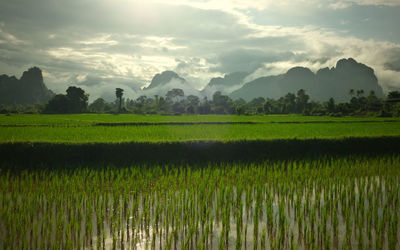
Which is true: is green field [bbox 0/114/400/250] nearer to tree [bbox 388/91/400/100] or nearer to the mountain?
tree [bbox 388/91/400/100]

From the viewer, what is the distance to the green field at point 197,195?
4918 mm

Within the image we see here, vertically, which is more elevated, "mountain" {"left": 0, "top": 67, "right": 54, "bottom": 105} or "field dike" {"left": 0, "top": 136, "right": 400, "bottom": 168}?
"mountain" {"left": 0, "top": 67, "right": 54, "bottom": 105}

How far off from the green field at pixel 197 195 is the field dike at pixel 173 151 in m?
0.04

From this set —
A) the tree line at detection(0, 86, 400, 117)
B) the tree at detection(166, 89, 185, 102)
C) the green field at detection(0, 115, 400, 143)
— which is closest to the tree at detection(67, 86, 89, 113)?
the tree line at detection(0, 86, 400, 117)

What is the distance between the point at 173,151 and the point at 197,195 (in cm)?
425

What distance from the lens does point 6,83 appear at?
141500mm

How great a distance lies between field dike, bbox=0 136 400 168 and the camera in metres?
10.2

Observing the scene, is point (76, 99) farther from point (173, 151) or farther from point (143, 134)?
point (173, 151)

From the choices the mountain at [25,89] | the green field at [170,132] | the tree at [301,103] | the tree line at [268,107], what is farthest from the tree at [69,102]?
the mountain at [25,89]

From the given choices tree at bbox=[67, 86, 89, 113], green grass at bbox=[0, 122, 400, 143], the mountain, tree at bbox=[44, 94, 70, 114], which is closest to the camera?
green grass at bbox=[0, 122, 400, 143]

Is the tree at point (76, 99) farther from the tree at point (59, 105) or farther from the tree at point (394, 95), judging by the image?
the tree at point (394, 95)

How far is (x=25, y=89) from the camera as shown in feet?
481

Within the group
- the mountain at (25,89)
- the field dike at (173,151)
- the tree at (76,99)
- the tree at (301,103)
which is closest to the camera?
the field dike at (173,151)

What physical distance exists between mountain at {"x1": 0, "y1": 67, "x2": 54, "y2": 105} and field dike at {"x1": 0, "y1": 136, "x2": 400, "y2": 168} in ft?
517
